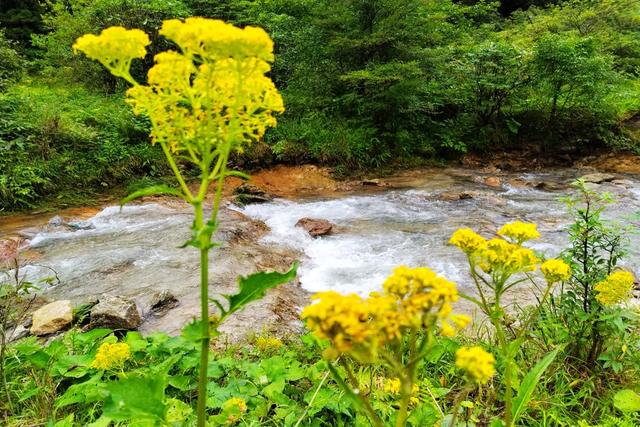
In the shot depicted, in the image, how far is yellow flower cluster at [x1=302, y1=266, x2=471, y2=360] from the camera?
37.0 inches

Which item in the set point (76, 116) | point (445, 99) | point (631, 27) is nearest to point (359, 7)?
point (445, 99)

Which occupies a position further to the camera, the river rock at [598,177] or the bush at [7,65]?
the bush at [7,65]

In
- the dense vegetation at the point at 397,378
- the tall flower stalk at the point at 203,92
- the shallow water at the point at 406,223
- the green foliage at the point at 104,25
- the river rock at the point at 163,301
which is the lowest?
the shallow water at the point at 406,223

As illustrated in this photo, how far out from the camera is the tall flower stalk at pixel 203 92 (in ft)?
4.09

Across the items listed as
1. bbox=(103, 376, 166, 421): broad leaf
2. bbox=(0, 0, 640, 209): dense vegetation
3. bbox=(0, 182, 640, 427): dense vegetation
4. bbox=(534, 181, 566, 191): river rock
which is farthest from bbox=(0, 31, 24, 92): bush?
bbox=(534, 181, 566, 191): river rock

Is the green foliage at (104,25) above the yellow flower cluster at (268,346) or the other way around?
above

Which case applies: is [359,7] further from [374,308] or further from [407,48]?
[374,308]

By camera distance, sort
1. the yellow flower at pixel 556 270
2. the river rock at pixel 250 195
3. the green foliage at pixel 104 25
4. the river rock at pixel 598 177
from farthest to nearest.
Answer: the green foliage at pixel 104 25
the river rock at pixel 598 177
the river rock at pixel 250 195
the yellow flower at pixel 556 270

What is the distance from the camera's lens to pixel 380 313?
989 millimetres

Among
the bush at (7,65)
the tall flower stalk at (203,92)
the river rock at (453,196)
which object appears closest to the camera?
the tall flower stalk at (203,92)

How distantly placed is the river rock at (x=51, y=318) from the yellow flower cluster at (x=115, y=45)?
3.54 meters

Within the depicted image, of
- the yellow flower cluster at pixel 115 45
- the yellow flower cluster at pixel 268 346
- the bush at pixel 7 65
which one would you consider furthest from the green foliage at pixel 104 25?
the yellow flower cluster at pixel 115 45

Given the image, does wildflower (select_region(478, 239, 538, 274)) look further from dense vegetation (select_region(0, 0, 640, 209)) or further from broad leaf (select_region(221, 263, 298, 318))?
dense vegetation (select_region(0, 0, 640, 209))

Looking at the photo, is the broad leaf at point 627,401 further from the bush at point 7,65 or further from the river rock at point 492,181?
the bush at point 7,65
